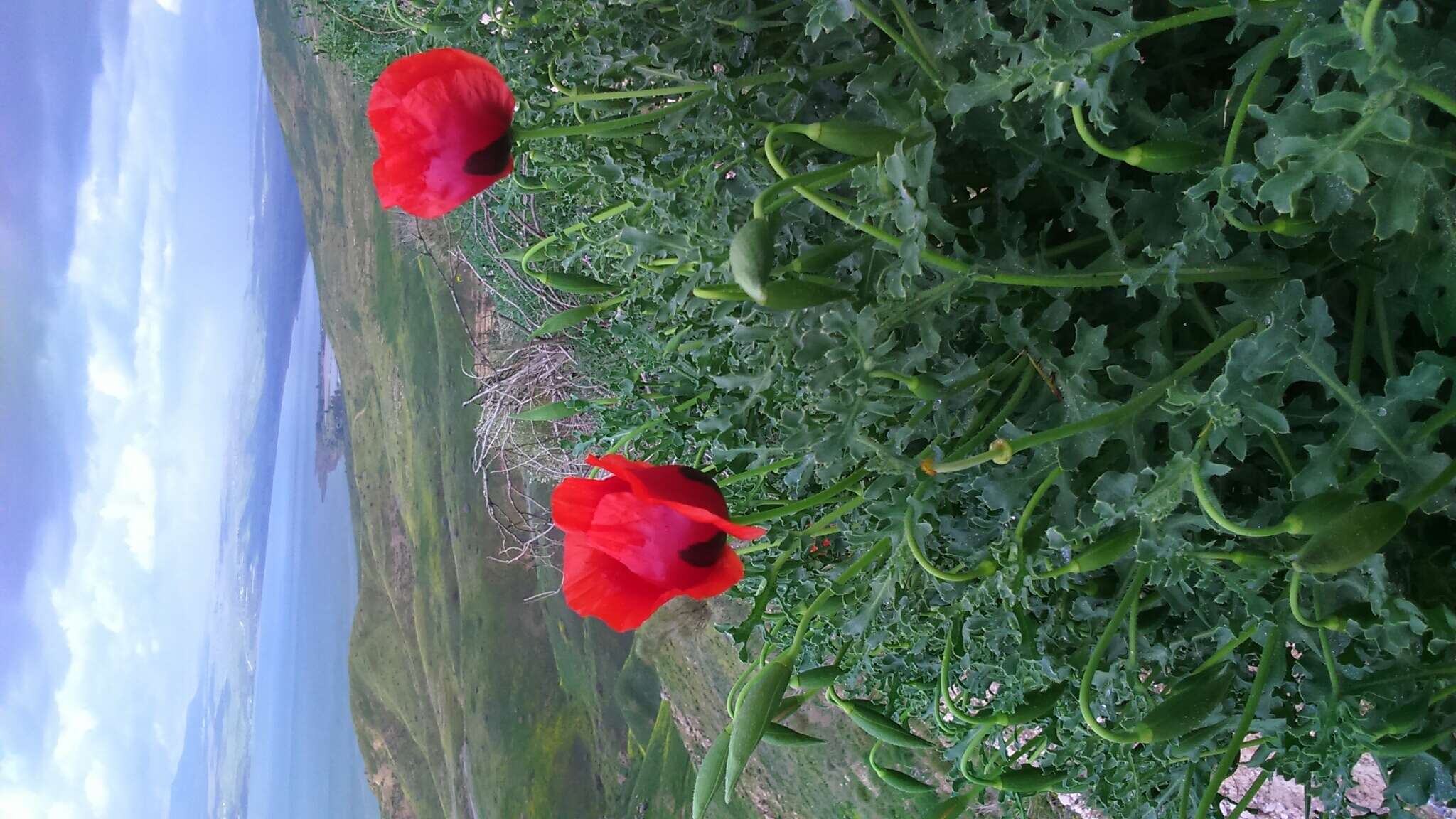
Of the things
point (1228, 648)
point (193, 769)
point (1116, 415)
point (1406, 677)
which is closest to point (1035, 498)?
point (1116, 415)

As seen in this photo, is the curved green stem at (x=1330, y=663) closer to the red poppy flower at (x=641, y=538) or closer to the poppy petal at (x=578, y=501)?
the red poppy flower at (x=641, y=538)

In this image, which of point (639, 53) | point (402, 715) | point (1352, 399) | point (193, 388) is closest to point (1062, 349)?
point (1352, 399)

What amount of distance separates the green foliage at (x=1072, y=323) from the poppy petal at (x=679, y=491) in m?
0.09

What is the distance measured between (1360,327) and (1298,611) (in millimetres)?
219

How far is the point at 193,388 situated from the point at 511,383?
2.85 m

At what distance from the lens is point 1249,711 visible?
2.04ft

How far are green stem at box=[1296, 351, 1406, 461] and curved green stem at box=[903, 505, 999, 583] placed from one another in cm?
25

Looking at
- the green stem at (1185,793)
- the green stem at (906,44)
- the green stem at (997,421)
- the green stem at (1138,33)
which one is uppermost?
the green stem at (906,44)

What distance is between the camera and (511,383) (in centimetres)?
264

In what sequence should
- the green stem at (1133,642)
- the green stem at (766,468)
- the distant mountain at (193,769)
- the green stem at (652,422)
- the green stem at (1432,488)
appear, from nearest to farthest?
the green stem at (1432,488) → the green stem at (1133,642) → the green stem at (766,468) → the green stem at (652,422) → the distant mountain at (193,769)

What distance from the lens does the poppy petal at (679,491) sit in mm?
575

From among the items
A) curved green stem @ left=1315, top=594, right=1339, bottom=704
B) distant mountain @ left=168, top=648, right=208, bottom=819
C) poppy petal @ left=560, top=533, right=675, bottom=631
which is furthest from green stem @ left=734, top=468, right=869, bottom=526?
distant mountain @ left=168, top=648, right=208, bottom=819

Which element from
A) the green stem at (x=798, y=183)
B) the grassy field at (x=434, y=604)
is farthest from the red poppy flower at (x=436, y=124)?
Result: the grassy field at (x=434, y=604)

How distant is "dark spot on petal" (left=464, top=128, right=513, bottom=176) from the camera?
71 cm
